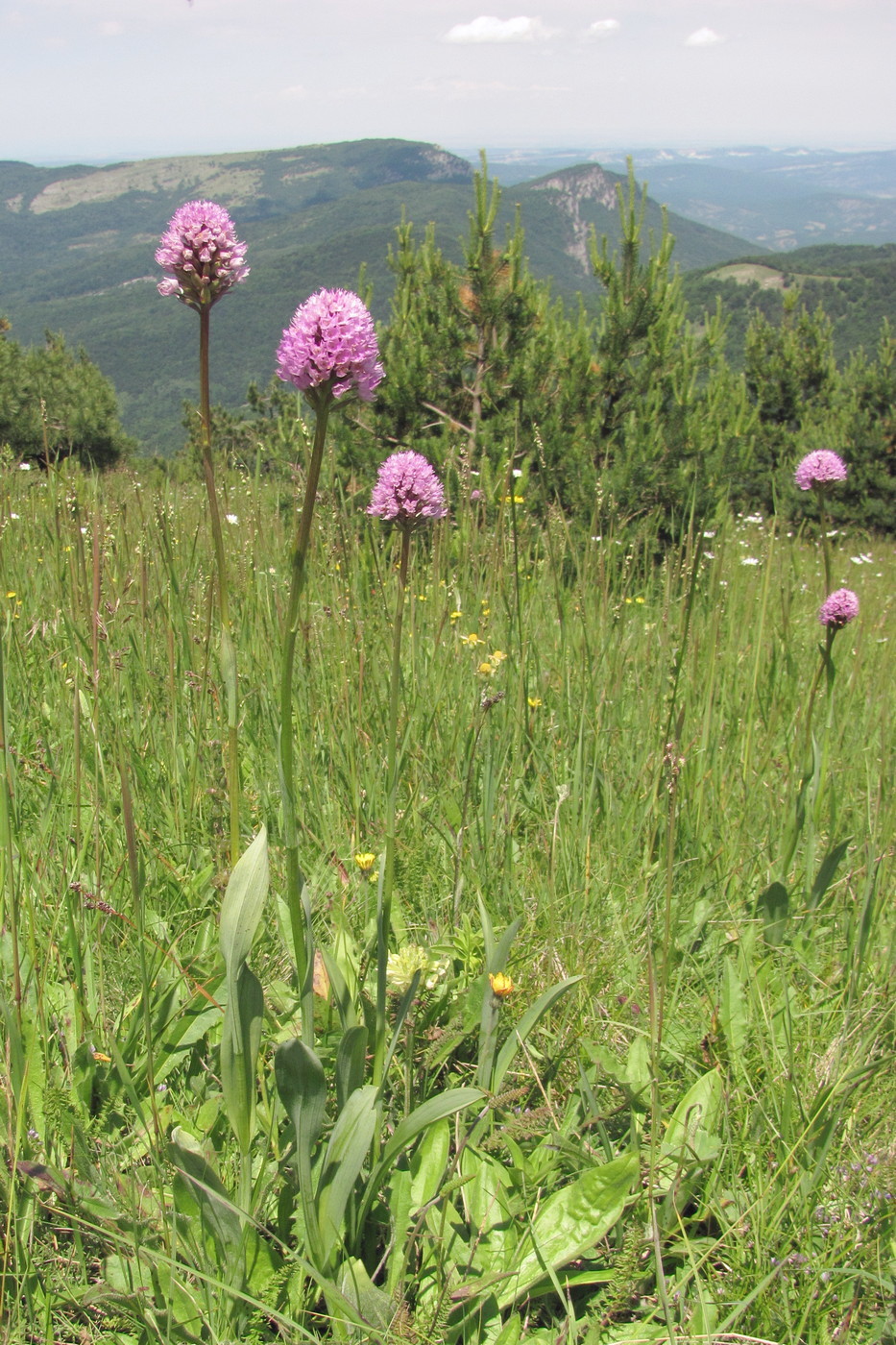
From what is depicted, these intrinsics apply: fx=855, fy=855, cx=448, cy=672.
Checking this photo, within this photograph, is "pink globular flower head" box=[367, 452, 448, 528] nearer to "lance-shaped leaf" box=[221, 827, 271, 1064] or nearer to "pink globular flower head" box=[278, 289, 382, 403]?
"pink globular flower head" box=[278, 289, 382, 403]

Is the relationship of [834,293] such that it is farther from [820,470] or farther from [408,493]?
[408,493]

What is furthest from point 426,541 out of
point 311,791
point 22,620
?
point 311,791

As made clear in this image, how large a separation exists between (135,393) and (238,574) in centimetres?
12732

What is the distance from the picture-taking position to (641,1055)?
134 centimetres

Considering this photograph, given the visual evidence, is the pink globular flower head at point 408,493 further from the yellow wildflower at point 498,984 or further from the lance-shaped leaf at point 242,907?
the yellow wildflower at point 498,984

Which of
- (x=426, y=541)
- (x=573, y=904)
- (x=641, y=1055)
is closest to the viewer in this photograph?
(x=641, y=1055)

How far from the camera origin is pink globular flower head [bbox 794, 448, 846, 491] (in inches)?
88.3

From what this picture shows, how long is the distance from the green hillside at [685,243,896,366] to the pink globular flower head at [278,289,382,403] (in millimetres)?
95467

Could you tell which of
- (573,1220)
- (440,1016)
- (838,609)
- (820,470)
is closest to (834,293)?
(820,470)

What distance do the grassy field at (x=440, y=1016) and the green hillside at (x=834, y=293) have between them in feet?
311

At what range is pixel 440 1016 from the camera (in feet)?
4.73

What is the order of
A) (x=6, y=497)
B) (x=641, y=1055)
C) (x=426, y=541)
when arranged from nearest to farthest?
(x=641, y=1055), (x=6, y=497), (x=426, y=541)

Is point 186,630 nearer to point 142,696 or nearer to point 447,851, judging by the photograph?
point 142,696

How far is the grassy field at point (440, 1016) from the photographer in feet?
3.36
